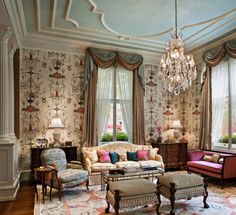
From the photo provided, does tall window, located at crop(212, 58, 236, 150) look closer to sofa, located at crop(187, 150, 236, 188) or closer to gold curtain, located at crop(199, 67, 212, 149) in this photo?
gold curtain, located at crop(199, 67, 212, 149)

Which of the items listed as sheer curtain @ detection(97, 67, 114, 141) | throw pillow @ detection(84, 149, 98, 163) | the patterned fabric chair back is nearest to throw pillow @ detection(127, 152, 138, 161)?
throw pillow @ detection(84, 149, 98, 163)

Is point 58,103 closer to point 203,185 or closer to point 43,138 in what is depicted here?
point 43,138

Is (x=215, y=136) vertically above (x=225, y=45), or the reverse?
(x=225, y=45)

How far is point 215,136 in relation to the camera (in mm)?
6328

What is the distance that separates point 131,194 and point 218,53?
4.68 meters

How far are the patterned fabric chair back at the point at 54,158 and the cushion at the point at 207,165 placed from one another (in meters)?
3.31

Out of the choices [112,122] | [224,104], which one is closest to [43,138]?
[112,122]

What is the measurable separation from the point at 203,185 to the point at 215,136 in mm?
2769

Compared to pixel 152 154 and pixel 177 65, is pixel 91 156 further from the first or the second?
pixel 177 65

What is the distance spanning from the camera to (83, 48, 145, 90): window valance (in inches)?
253

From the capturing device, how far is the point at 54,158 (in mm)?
4934

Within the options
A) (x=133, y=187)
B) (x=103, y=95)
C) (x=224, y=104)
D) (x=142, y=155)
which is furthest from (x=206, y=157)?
(x=103, y=95)

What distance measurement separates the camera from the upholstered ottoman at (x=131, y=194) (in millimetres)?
3316

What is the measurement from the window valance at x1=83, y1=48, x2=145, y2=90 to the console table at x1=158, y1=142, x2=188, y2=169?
203 cm
